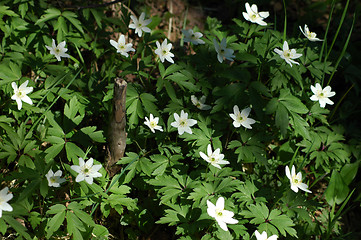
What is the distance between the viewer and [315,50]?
139 inches

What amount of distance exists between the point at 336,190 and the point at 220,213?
4.78ft

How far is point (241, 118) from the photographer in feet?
9.57

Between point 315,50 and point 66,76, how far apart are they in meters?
2.35

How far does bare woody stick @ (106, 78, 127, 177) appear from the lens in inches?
102

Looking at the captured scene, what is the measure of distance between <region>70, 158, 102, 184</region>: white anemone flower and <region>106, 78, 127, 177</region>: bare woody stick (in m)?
0.31

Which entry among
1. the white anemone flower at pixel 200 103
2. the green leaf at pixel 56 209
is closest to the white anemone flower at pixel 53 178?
the green leaf at pixel 56 209

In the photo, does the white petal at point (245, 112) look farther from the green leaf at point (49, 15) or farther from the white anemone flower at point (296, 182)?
the green leaf at point (49, 15)

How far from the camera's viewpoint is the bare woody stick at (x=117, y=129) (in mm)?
2582

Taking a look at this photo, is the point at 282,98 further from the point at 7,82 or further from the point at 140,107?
the point at 7,82

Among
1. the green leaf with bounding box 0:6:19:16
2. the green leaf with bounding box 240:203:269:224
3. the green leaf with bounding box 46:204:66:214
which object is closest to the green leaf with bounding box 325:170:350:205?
the green leaf with bounding box 240:203:269:224

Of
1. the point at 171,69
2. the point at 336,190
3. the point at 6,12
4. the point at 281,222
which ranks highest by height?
the point at 6,12

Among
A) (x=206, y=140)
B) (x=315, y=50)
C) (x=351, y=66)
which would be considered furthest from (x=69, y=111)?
(x=351, y=66)

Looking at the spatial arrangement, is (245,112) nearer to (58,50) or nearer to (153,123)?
(153,123)

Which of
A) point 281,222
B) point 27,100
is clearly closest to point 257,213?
point 281,222
